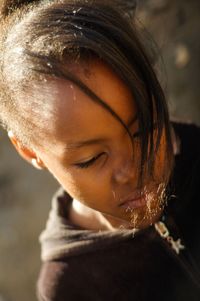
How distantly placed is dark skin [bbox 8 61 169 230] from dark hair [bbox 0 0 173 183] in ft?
0.05

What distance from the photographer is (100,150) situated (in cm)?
104

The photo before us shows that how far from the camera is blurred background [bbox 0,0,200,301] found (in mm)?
2279

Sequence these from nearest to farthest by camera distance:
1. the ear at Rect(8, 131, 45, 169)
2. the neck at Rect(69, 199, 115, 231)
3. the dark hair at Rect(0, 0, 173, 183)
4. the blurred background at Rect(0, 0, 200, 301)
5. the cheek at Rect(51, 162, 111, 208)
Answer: the dark hair at Rect(0, 0, 173, 183), the cheek at Rect(51, 162, 111, 208), the ear at Rect(8, 131, 45, 169), the neck at Rect(69, 199, 115, 231), the blurred background at Rect(0, 0, 200, 301)

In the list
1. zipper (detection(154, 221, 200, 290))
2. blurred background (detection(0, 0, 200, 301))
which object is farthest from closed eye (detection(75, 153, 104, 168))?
blurred background (detection(0, 0, 200, 301))

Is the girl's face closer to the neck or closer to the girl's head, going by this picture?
the girl's head

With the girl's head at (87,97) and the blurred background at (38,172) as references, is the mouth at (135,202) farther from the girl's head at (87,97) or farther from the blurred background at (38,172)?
the blurred background at (38,172)

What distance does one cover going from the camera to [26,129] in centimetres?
111

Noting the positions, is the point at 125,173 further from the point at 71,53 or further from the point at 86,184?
the point at 71,53

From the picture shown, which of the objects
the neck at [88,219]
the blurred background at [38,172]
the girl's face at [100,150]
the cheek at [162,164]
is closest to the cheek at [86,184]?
the girl's face at [100,150]

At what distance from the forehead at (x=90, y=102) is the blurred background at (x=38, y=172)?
48.9 inches

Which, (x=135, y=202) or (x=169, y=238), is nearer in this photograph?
(x=135, y=202)

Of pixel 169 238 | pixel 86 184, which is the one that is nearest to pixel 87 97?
pixel 86 184

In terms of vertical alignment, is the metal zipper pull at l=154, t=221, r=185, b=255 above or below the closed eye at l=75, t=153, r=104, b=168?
below

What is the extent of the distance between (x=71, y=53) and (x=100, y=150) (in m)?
0.19
